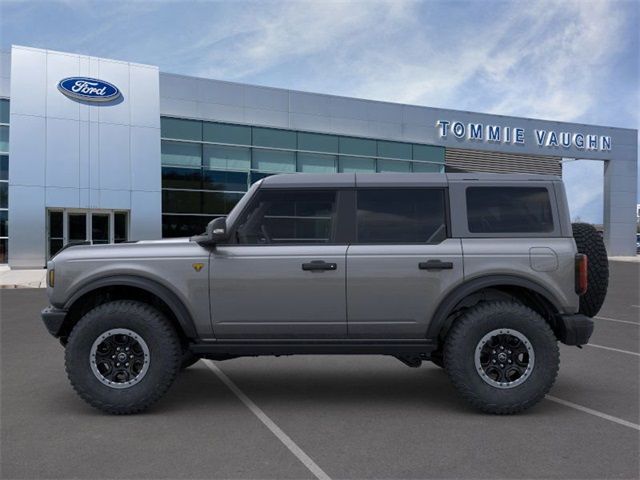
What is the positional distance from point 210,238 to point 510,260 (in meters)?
2.51

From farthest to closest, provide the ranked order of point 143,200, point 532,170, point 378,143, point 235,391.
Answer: point 532,170
point 378,143
point 143,200
point 235,391

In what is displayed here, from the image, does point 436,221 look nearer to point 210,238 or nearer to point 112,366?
point 210,238

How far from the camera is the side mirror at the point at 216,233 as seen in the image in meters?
4.79

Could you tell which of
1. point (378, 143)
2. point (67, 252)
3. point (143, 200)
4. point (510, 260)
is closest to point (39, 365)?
point (67, 252)

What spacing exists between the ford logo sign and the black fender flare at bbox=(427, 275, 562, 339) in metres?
21.7

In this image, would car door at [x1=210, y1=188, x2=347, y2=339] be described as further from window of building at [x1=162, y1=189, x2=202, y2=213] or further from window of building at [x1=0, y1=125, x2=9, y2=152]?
window of building at [x1=0, y1=125, x2=9, y2=152]

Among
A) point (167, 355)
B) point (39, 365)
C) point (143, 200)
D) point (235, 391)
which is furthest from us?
point (143, 200)

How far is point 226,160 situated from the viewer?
26.5 meters

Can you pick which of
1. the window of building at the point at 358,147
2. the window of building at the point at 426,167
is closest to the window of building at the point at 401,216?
the window of building at the point at 358,147

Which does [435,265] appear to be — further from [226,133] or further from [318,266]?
[226,133]

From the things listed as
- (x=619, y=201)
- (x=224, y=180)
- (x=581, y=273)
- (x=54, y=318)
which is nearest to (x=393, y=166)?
(x=224, y=180)

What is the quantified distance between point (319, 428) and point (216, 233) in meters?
1.75

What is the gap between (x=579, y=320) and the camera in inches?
191

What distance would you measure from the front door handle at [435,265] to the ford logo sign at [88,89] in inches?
849
